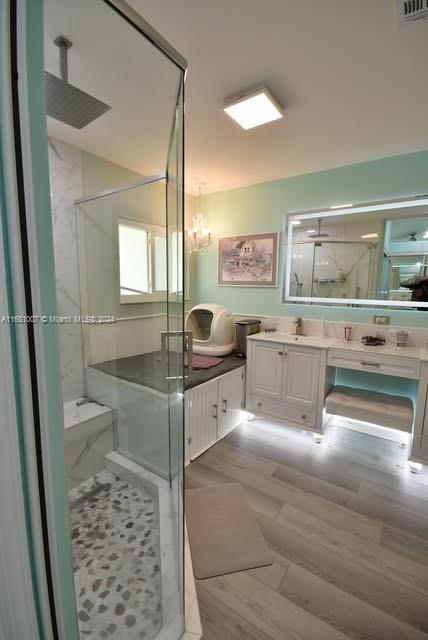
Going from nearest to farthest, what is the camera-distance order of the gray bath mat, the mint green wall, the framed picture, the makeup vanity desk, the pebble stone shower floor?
the pebble stone shower floor, the gray bath mat, the makeup vanity desk, the mint green wall, the framed picture

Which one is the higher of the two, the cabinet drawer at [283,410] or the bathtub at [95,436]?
the bathtub at [95,436]

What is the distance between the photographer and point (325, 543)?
150cm

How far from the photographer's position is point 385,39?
1.22 meters

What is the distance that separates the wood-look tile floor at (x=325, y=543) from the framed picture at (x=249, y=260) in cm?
171

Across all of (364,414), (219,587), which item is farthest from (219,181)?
(219,587)

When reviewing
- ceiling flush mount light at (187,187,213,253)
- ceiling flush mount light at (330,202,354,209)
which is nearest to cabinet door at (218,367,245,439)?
ceiling flush mount light at (187,187,213,253)

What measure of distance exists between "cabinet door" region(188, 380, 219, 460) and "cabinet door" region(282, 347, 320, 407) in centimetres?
69

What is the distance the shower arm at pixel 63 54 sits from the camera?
112cm

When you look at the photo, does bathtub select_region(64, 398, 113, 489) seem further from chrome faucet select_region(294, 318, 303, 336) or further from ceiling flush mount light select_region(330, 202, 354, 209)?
ceiling flush mount light select_region(330, 202, 354, 209)

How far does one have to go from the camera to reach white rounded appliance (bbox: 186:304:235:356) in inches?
110

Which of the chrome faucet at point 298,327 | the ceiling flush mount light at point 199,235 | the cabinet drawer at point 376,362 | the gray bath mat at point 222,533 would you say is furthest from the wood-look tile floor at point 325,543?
the ceiling flush mount light at point 199,235

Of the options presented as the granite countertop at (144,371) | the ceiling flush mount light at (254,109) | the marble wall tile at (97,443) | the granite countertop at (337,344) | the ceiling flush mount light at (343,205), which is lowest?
the marble wall tile at (97,443)

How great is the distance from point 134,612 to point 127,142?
250 cm

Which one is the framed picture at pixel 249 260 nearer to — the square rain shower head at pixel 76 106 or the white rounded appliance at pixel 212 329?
the white rounded appliance at pixel 212 329
